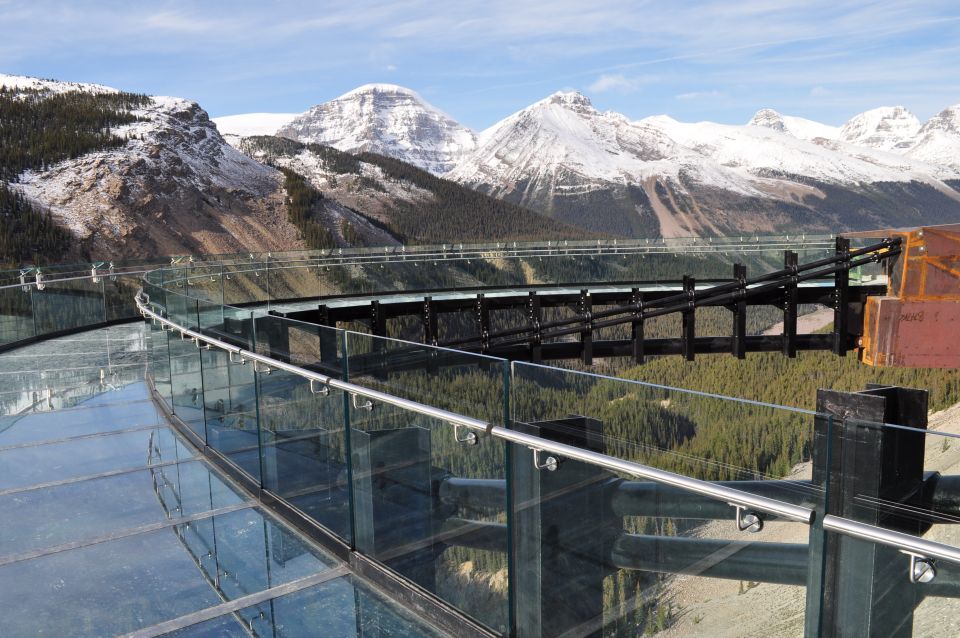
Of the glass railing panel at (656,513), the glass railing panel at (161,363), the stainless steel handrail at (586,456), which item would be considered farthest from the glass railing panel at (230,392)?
the glass railing panel at (656,513)

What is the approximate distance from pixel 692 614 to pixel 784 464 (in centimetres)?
73

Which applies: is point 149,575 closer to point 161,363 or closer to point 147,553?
point 147,553

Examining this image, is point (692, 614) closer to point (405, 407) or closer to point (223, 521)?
point (405, 407)

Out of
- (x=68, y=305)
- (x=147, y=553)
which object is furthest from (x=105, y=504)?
(x=68, y=305)

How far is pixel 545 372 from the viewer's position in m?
3.80

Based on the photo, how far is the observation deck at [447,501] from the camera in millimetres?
2805

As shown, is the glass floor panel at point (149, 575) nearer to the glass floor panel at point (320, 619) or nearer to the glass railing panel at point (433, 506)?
the glass floor panel at point (320, 619)

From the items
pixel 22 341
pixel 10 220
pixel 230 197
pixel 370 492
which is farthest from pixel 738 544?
pixel 230 197

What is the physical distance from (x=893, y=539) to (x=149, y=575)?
4298 millimetres

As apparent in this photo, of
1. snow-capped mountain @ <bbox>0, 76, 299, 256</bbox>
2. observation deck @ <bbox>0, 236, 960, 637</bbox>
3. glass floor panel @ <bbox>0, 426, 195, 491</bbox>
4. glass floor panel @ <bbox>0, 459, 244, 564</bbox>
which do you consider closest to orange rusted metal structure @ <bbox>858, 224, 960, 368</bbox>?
observation deck @ <bbox>0, 236, 960, 637</bbox>

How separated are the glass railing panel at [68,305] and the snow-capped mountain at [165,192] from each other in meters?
49.9

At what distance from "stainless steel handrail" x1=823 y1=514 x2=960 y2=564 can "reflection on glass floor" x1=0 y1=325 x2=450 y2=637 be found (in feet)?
8.04

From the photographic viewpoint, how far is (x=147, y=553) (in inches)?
212

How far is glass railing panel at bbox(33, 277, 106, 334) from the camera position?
16.8 m
